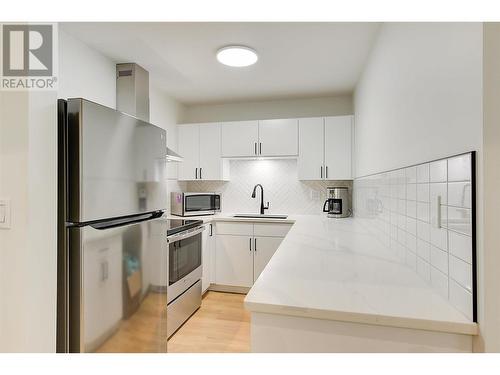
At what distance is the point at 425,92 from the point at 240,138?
2.58m

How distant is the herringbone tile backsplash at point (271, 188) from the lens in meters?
3.69

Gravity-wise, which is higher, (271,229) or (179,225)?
(179,225)

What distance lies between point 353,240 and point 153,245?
1.33m

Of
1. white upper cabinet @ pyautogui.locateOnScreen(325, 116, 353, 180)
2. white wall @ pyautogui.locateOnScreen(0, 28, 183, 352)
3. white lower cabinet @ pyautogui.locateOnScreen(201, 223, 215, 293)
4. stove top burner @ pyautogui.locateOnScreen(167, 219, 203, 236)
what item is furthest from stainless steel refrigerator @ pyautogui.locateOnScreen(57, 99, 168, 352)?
white upper cabinet @ pyautogui.locateOnScreen(325, 116, 353, 180)

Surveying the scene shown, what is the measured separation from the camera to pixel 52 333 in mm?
1225

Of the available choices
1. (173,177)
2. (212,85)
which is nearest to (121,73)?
(212,85)

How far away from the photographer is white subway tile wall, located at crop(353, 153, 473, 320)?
2.70ft

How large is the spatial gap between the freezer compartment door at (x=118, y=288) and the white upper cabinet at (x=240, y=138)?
1.82m

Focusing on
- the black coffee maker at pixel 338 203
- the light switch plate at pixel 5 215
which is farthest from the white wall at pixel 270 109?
the light switch plate at pixel 5 215

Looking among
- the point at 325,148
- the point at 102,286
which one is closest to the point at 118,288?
the point at 102,286

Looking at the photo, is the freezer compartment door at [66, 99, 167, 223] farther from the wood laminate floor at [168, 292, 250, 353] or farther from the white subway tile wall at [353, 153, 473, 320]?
the white subway tile wall at [353, 153, 473, 320]

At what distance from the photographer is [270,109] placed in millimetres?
3734

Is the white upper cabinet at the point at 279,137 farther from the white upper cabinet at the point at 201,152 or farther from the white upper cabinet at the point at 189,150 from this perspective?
the white upper cabinet at the point at 189,150

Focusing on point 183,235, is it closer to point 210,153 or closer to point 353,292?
point 210,153
